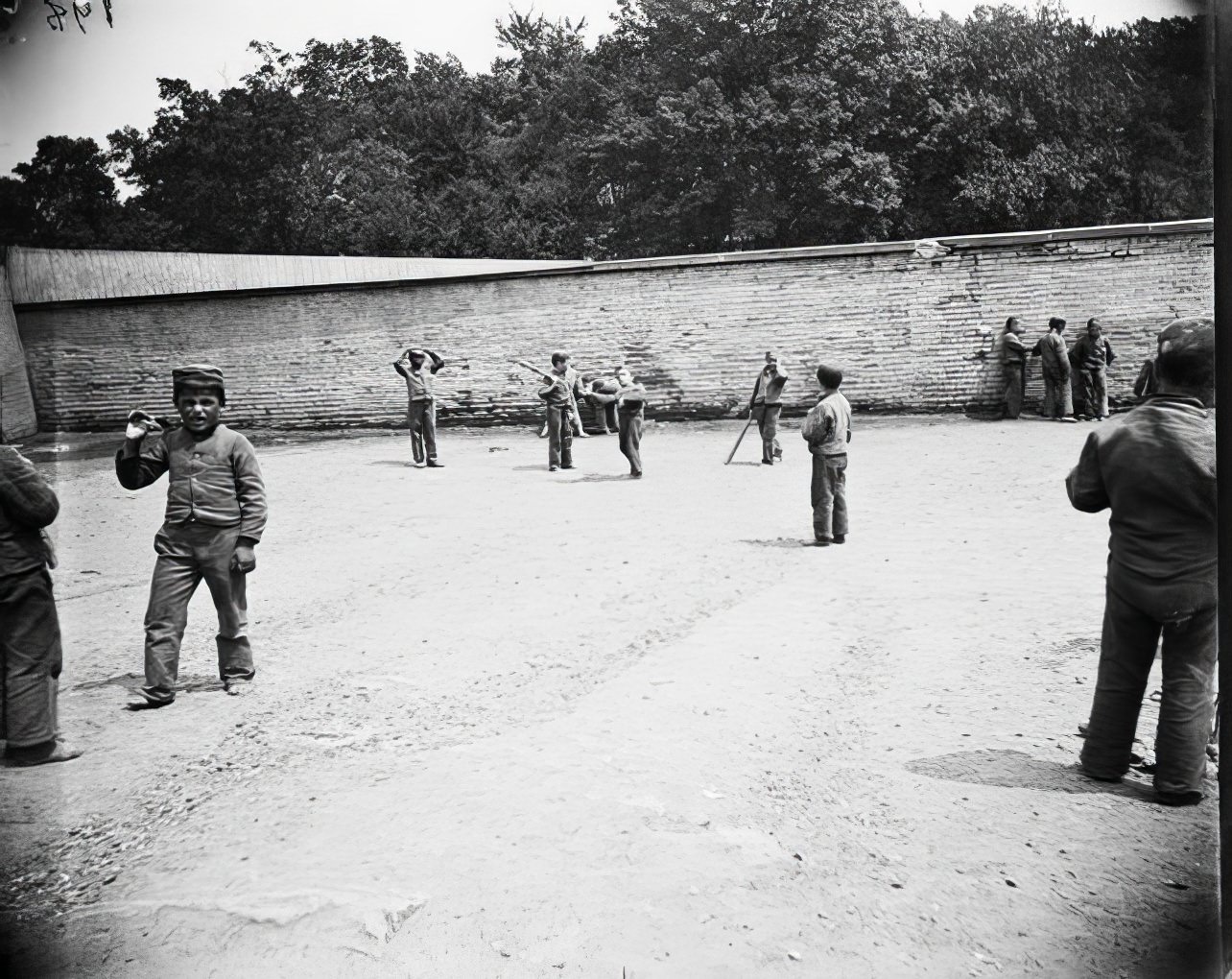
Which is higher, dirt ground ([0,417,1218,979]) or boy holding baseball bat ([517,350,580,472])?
boy holding baseball bat ([517,350,580,472])

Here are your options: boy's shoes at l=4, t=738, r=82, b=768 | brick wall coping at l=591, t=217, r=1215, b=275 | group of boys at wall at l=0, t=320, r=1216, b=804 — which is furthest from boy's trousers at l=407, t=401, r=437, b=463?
boy's shoes at l=4, t=738, r=82, b=768

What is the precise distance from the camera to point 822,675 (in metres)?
4.29

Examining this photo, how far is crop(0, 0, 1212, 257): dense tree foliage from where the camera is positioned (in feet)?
10.9

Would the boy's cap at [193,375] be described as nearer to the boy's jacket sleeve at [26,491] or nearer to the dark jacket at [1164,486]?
the boy's jacket sleeve at [26,491]

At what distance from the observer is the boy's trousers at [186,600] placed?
3.56 metres

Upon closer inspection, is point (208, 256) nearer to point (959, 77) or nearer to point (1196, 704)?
point (959, 77)

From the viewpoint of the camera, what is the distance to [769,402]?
16.5 ft

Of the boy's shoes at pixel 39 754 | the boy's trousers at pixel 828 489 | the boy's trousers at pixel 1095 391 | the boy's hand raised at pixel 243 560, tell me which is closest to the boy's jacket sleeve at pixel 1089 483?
the boy's trousers at pixel 1095 391

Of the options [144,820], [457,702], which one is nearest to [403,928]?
[144,820]

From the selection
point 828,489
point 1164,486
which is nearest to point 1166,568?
point 1164,486

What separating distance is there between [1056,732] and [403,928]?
2037 millimetres

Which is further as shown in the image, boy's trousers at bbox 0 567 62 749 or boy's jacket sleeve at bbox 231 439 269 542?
boy's jacket sleeve at bbox 231 439 269 542

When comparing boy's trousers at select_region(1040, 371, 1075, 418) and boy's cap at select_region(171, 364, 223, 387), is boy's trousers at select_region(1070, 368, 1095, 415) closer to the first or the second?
boy's trousers at select_region(1040, 371, 1075, 418)

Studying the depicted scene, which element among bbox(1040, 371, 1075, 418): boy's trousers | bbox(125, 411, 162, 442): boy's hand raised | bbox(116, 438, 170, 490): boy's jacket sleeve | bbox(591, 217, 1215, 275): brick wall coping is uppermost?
bbox(591, 217, 1215, 275): brick wall coping
